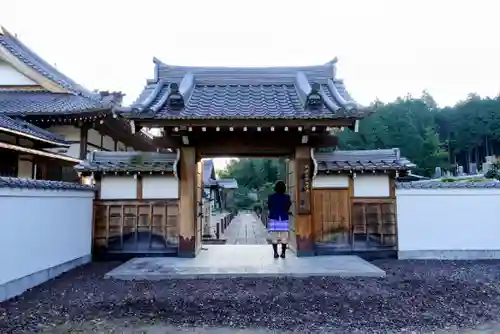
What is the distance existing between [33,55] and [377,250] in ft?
42.2

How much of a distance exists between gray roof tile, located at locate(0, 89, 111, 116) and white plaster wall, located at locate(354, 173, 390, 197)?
7.20 meters

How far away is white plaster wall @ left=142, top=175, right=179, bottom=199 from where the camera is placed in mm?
7578

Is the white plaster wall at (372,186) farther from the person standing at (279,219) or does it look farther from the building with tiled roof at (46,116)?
the building with tiled roof at (46,116)

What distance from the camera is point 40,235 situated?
554 cm

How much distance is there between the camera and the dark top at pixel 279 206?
23.7ft

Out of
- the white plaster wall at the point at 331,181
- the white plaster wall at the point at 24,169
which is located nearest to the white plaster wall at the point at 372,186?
Answer: the white plaster wall at the point at 331,181

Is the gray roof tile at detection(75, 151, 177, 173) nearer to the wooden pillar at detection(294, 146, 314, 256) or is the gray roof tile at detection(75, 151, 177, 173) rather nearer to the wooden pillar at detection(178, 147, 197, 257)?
the wooden pillar at detection(178, 147, 197, 257)

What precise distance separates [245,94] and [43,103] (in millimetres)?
6929

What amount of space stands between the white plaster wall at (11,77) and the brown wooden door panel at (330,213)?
10.2 meters

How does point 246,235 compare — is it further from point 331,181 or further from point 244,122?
point 244,122

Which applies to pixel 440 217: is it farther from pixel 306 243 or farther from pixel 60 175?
pixel 60 175

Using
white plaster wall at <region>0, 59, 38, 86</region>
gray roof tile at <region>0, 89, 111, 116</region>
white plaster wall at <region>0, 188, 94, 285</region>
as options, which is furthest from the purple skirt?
white plaster wall at <region>0, 59, 38, 86</region>

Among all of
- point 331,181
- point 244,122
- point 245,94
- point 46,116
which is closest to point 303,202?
point 331,181

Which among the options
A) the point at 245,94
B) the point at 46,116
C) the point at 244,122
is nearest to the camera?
the point at 244,122
